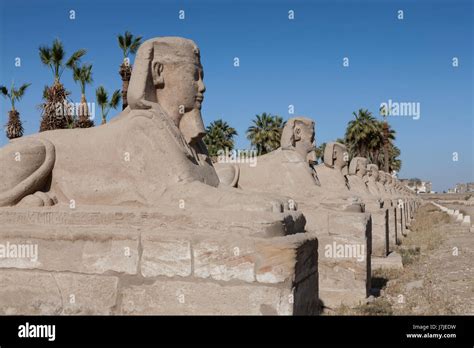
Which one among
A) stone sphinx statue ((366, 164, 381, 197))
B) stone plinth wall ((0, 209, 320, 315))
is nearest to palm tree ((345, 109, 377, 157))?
stone sphinx statue ((366, 164, 381, 197))

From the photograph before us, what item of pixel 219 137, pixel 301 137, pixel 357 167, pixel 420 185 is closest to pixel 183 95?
pixel 301 137

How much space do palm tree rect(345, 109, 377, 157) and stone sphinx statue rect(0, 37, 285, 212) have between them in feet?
116

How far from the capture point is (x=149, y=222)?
3.34 metres

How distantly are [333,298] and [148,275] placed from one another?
133 inches

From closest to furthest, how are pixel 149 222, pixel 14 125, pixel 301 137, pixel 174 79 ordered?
1. pixel 149 222
2. pixel 174 79
3. pixel 301 137
4. pixel 14 125

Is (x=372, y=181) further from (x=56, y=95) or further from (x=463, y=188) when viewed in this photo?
(x=463, y=188)

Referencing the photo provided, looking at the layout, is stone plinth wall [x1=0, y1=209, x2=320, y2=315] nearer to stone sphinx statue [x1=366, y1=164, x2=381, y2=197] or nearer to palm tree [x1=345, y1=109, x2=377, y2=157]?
stone sphinx statue [x1=366, y1=164, x2=381, y2=197]

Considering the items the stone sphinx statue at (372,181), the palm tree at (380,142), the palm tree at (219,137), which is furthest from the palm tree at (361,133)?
the stone sphinx statue at (372,181)

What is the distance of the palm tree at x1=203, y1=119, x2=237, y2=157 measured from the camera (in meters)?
31.2

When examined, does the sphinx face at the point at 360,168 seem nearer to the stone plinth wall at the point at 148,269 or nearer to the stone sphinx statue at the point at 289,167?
the stone sphinx statue at the point at 289,167

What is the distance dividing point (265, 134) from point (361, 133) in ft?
30.4
